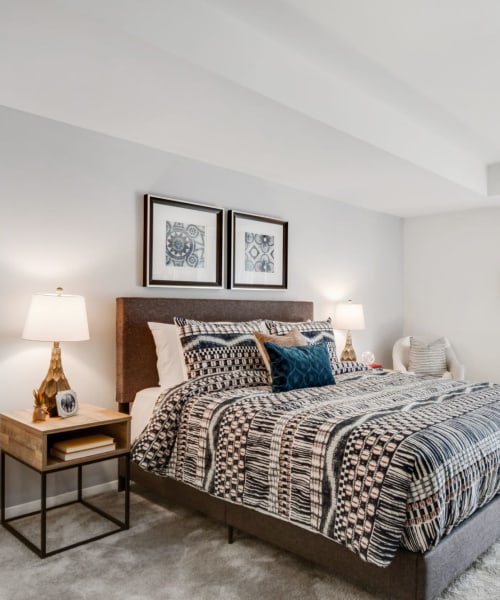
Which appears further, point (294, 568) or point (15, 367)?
point (15, 367)

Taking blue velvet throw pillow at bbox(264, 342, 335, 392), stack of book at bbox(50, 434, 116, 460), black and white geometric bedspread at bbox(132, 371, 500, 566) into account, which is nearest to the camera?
black and white geometric bedspread at bbox(132, 371, 500, 566)

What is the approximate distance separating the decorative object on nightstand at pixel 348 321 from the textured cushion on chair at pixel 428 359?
0.76 metres

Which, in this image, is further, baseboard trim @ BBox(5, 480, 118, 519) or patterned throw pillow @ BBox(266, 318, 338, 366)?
patterned throw pillow @ BBox(266, 318, 338, 366)

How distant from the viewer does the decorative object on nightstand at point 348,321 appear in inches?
184

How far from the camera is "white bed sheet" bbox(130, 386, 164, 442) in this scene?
3.05 metres

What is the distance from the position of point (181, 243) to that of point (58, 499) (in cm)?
180

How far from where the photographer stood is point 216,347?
3162mm

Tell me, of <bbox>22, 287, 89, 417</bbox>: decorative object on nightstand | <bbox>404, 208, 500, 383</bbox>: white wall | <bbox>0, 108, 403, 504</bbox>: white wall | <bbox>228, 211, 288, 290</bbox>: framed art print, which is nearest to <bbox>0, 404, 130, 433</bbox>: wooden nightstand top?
<bbox>22, 287, 89, 417</bbox>: decorative object on nightstand

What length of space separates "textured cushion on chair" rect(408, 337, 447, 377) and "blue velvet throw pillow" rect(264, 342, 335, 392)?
221cm

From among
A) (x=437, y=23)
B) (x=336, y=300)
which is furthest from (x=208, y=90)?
(x=336, y=300)

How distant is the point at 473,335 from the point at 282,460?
147 inches

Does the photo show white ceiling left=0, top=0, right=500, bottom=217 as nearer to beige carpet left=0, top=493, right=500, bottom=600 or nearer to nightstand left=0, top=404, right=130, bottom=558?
nightstand left=0, top=404, right=130, bottom=558

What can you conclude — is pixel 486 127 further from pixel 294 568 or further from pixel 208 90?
pixel 294 568

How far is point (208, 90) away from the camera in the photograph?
2439 mm
